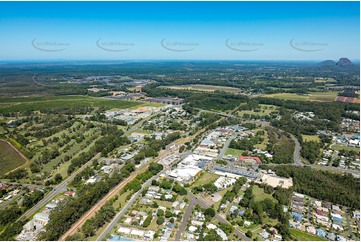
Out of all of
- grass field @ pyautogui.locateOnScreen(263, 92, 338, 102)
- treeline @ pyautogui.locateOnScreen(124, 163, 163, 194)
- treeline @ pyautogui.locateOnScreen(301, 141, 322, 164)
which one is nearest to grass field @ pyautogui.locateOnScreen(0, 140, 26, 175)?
treeline @ pyautogui.locateOnScreen(124, 163, 163, 194)

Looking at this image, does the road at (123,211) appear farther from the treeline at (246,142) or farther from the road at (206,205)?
the treeline at (246,142)

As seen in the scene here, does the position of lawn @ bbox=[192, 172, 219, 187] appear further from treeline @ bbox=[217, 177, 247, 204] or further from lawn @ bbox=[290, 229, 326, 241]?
lawn @ bbox=[290, 229, 326, 241]

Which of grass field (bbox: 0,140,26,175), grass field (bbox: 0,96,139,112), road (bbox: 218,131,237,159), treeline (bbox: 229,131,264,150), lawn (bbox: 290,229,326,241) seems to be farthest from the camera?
grass field (bbox: 0,96,139,112)

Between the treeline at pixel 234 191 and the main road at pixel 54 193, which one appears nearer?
the main road at pixel 54 193

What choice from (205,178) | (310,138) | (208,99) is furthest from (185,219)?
(208,99)

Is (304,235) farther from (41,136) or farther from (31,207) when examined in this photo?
(41,136)

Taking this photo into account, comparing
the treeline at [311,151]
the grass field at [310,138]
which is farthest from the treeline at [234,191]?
Answer: the grass field at [310,138]
